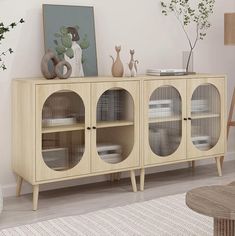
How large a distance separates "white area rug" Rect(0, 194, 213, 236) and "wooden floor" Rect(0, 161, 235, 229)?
0.52ft

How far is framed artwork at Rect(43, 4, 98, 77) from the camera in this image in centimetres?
374

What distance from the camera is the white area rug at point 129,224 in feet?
10.0

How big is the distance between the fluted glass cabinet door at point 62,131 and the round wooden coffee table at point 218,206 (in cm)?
133

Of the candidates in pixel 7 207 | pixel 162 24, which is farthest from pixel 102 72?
pixel 7 207

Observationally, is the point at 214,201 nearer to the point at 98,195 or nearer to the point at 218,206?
the point at 218,206

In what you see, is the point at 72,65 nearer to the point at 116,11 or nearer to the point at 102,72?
the point at 102,72

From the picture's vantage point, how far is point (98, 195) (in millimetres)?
3875

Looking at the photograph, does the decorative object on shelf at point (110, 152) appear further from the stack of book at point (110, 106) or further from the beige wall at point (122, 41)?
the beige wall at point (122, 41)

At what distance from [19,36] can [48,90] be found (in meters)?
0.57

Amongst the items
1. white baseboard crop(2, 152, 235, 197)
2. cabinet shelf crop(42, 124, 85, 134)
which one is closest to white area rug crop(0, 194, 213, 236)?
cabinet shelf crop(42, 124, 85, 134)

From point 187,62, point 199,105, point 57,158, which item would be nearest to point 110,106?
point 57,158

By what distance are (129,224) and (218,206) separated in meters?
1.02

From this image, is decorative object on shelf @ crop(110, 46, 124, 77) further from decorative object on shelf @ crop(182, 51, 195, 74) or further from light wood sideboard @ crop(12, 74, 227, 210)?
decorative object on shelf @ crop(182, 51, 195, 74)

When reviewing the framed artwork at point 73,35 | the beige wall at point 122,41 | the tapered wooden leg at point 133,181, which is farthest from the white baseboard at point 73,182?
the framed artwork at point 73,35
